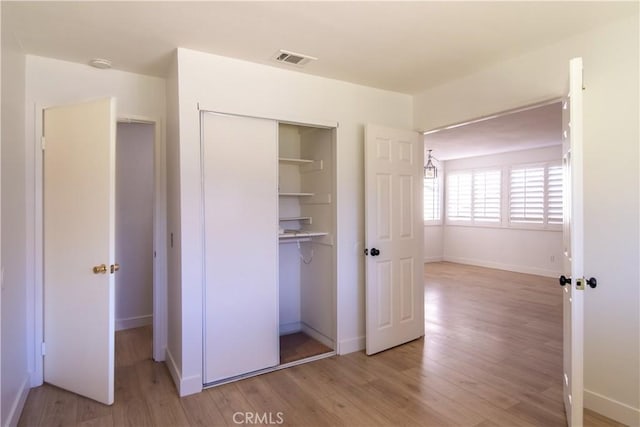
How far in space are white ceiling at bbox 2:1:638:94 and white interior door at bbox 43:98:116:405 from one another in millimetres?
473

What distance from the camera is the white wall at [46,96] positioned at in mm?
2705

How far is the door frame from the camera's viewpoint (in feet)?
8.92

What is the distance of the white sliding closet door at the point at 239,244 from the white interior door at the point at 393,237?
2.95 ft

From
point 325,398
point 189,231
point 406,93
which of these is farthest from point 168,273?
point 406,93

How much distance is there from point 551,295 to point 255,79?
5.37 m

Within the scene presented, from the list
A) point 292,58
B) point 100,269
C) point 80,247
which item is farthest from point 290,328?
point 292,58

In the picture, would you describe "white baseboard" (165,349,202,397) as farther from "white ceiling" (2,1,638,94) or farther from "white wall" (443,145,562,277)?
"white wall" (443,145,562,277)

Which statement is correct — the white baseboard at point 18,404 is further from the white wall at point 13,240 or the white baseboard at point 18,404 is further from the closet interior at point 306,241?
the closet interior at point 306,241

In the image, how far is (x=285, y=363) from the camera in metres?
3.13

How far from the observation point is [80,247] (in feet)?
8.56

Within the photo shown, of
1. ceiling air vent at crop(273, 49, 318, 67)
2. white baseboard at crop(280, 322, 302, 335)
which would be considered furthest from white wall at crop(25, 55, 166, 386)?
white baseboard at crop(280, 322, 302, 335)

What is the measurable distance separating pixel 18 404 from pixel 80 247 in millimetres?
Answer: 1058

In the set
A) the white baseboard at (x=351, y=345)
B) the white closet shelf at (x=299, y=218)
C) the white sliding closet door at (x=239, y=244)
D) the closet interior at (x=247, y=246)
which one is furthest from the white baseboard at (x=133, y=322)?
the white baseboard at (x=351, y=345)

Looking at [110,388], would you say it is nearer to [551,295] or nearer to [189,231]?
[189,231]
